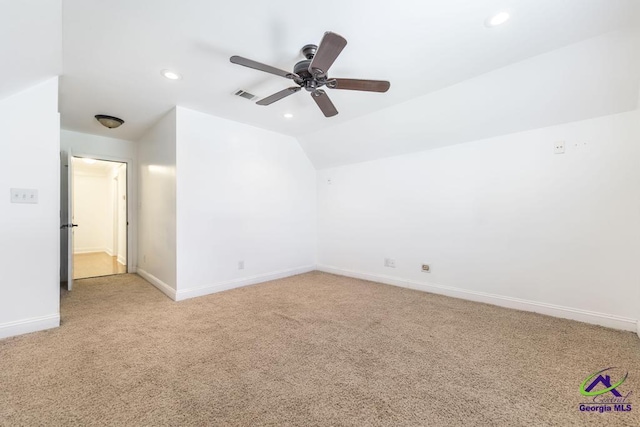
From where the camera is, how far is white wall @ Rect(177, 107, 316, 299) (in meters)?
3.31

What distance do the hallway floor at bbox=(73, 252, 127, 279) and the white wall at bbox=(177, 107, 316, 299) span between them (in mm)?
2457

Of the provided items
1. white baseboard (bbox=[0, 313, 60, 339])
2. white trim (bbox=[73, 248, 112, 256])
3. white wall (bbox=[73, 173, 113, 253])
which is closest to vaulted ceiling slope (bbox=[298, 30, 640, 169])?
white baseboard (bbox=[0, 313, 60, 339])

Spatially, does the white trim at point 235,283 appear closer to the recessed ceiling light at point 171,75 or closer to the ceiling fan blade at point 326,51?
the recessed ceiling light at point 171,75

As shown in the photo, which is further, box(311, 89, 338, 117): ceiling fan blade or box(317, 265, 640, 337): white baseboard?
box(317, 265, 640, 337): white baseboard

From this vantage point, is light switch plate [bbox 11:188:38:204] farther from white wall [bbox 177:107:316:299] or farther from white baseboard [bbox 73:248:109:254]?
white baseboard [bbox 73:248:109:254]

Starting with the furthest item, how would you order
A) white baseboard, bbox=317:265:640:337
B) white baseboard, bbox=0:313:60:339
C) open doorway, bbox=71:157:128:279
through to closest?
open doorway, bbox=71:157:128:279 < white baseboard, bbox=317:265:640:337 < white baseboard, bbox=0:313:60:339

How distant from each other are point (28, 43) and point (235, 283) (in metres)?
3.02

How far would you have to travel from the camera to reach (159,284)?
3.63 meters

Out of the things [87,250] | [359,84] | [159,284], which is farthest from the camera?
[87,250]

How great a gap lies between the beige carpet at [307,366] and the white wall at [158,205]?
27.4 inches

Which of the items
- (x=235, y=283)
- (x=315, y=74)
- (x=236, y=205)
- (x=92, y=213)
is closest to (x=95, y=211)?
(x=92, y=213)

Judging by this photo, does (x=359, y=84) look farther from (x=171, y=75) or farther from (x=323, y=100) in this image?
(x=171, y=75)

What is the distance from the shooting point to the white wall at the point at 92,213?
7152 millimetres

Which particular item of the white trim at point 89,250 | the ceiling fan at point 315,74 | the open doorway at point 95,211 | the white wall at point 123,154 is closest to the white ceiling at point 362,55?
the ceiling fan at point 315,74
